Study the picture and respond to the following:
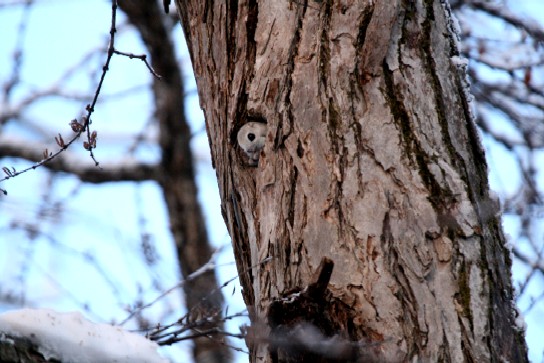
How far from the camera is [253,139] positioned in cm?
193

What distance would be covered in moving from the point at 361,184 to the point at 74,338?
78 centimetres

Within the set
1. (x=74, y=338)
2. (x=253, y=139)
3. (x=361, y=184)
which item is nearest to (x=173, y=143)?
(x=253, y=139)

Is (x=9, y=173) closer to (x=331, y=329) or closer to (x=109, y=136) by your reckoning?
(x=331, y=329)

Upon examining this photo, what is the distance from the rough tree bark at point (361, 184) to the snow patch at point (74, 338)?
29 cm

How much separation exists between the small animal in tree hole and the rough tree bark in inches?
1.0

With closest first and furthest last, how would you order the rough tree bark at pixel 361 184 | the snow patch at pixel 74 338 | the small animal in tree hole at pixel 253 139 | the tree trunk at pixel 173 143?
the snow patch at pixel 74 338, the rough tree bark at pixel 361 184, the small animal in tree hole at pixel 253 139, the tree trunk at pixel 173 143

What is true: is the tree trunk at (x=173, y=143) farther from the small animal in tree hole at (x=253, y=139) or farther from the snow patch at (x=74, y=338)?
the snow patch at (x=74, y=338)

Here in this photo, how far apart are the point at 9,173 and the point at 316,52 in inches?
35.1

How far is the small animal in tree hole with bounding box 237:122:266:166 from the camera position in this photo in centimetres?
193

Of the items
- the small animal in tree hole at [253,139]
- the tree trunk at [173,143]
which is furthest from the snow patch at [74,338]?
the tree trunk at [173,143]

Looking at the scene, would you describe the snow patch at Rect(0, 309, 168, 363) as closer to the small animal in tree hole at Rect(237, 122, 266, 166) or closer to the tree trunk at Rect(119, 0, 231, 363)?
the small animal in tree hole at Rect(237, 122, 266, 166)

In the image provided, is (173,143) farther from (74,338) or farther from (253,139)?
(74,338)

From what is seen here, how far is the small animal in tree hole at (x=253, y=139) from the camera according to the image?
193cm

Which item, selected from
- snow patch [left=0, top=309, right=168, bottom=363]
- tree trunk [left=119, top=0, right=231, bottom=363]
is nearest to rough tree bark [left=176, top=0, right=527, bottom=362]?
snow patch [left=0, top=309, right=168, bottom=363]
